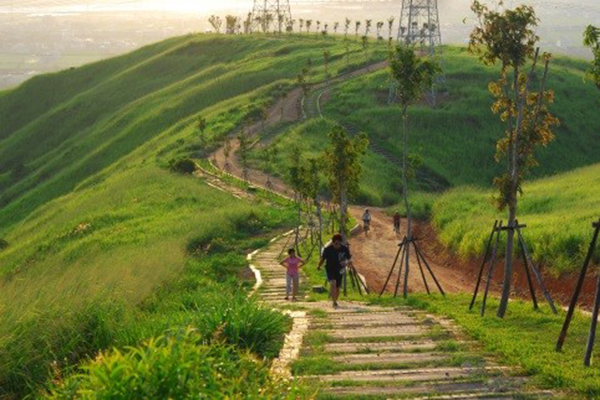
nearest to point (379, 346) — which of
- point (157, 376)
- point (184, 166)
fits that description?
point (157, 376)

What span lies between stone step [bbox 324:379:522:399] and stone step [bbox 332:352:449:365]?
4.01 feet

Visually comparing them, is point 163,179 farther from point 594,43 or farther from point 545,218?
point 594,43

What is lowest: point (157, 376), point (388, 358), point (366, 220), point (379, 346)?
point (366, 220)

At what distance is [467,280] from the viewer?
29547 millimetres

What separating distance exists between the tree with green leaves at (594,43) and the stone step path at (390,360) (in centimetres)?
477

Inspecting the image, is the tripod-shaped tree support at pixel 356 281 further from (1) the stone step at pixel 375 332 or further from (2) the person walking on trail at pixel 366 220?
(2) the person walking on trail at pixel 366 220

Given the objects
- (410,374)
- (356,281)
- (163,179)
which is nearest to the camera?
(410,374)

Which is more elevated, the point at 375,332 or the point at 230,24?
the point at 230,24

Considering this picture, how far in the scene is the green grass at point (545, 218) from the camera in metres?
27.1

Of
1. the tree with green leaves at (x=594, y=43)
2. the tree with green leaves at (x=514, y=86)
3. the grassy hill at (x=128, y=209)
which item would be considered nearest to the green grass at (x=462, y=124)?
the grassy hill at (x=128, y=209)

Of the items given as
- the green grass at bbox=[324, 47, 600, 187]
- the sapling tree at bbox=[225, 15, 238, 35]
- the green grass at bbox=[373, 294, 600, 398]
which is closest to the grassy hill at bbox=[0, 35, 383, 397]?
the green grass at bbox=[373, 294, 600, 398]

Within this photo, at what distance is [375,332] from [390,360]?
208cm

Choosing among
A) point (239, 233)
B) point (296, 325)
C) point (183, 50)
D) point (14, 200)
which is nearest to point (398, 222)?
point (239, 233)

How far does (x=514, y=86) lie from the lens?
57.8 ft
